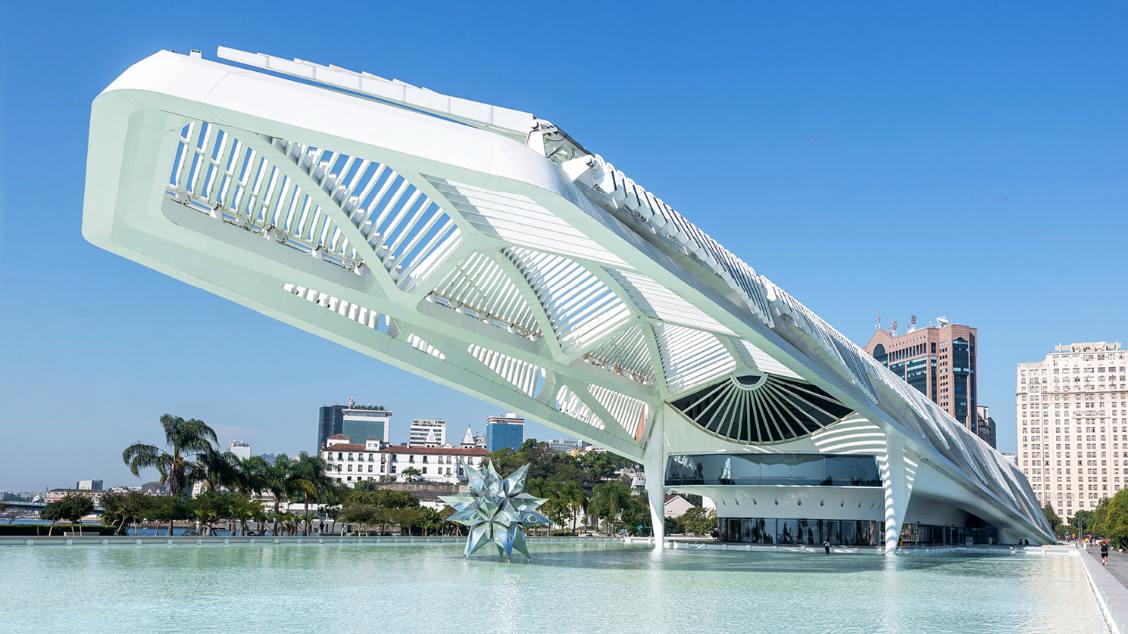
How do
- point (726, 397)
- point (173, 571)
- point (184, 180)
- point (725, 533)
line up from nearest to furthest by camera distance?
1. point (184, 180)
2. point (173, 571)
3. point (726, 397)
4. point (725, 533)

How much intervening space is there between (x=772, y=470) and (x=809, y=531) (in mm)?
3661

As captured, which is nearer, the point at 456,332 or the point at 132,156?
the point at 132,156

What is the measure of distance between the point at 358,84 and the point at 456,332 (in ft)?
37.5

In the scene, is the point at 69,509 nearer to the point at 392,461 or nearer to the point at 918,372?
the point at 392,461

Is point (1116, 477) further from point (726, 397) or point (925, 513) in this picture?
point (726, 397)

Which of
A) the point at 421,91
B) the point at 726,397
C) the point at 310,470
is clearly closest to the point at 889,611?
the point at 421,91

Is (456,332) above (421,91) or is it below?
below

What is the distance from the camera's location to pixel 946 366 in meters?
155

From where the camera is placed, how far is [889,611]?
1658 centimetres

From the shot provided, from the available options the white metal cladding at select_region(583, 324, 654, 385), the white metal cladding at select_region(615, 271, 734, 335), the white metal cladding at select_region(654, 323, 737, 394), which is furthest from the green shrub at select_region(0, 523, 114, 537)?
the white metal cladding at select_region(615, 271, 734, 335)

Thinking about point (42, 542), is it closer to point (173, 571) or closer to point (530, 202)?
point (173, 571)

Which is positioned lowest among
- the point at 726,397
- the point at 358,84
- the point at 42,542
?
the point at 42,542

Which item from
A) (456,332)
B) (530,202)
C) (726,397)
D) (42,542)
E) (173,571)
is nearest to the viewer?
(530,202)

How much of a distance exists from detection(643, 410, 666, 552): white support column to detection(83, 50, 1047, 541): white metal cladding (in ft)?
19.4
